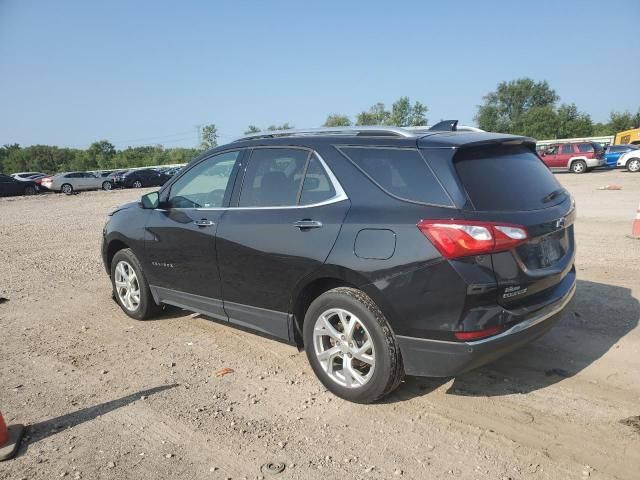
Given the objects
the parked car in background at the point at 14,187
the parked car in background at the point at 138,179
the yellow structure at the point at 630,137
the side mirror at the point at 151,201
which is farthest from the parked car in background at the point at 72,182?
the yellow structure at the point at 630,137

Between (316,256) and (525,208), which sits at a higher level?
(525,208)

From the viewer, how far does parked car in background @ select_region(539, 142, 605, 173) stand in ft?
97.2

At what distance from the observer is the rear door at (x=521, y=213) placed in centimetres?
308

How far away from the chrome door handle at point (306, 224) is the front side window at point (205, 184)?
1.00m

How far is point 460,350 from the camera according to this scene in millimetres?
3057

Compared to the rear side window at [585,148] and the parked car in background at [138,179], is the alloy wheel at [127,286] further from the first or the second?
the parked car in background at [138,179]

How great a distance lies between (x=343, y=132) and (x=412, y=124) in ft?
234

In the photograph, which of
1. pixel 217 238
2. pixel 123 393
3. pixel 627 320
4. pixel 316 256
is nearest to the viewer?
pixel 316 256

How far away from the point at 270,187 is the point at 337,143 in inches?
27.2

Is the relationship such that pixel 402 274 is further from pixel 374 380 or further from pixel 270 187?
pixel 270 187

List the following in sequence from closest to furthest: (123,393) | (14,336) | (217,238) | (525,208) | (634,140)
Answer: (525,208) < (123,393) < (217,238) < (14,336) < (634,140)

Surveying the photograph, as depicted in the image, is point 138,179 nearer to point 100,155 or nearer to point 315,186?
Result: point 315,186

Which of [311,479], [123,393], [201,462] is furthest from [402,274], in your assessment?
[123,393]

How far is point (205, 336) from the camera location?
5031 millimetres
